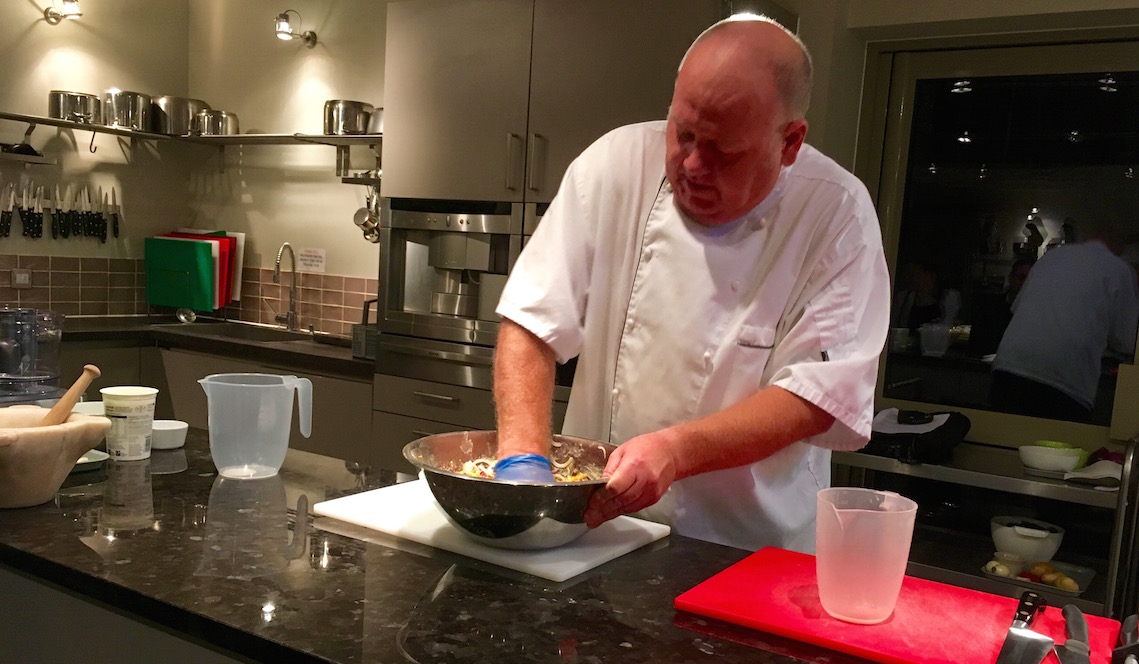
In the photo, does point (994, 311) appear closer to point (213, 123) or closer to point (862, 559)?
point (862, 559)

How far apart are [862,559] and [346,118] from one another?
3.20 m

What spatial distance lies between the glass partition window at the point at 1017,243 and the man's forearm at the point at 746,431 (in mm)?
2071

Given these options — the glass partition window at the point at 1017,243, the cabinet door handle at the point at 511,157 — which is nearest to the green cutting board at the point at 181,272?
the cabinet door handle at the point at 511,157

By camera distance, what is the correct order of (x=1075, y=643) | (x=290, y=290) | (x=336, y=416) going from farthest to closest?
1. (x=290, y=290)
2. (x=336, y=416)
3. (x=1075, y=643)

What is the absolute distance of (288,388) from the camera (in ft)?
4.85

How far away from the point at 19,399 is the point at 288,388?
69 centimetres

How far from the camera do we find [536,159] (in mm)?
2965

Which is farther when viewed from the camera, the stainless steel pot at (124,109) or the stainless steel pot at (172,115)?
the stainless steel pot at (172,115)

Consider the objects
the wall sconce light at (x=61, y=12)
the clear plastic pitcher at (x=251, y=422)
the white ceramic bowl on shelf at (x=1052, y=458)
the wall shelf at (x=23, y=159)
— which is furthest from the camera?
the wall sconce light at (x=61, y=12)

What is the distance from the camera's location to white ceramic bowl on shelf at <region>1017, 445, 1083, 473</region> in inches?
105

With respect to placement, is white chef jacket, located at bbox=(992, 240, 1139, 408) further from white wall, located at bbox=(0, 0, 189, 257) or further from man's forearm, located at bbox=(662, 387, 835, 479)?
white wall, located at bbox=(0, 0, 189, 257)

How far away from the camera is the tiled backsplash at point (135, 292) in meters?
4.02

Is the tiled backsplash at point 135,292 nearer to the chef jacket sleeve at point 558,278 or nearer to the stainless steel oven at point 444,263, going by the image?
the stainless steel oven at point 444,263

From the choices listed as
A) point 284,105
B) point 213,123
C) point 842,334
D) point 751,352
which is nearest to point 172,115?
point 213,123
